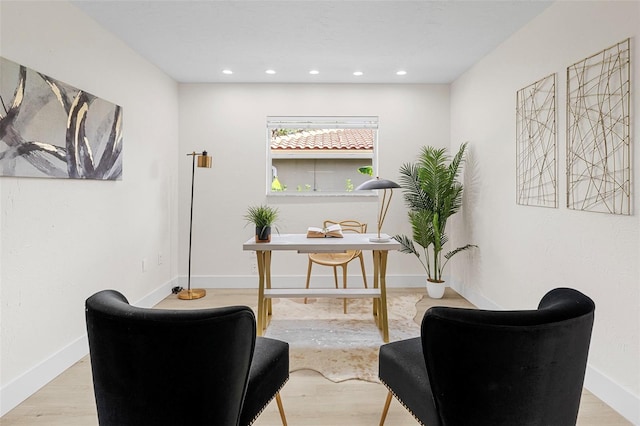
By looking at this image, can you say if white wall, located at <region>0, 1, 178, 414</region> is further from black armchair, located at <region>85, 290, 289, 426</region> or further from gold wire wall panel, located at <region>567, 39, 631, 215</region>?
gold wire wall panel, located at <region>567, 39, 631, 215</region>

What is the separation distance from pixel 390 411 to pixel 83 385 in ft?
6.02

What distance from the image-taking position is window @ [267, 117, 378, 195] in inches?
180

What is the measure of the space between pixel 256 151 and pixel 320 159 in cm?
78

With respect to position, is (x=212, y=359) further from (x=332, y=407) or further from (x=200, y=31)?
(x=200, y=31)

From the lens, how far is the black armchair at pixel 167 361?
1.12 meters

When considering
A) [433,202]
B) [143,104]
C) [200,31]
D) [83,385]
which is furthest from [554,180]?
[143,104]

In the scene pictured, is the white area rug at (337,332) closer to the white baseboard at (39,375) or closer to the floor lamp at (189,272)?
the floor lamp at (189,272)

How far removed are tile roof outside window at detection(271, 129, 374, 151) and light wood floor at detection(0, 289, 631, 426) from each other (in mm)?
2852

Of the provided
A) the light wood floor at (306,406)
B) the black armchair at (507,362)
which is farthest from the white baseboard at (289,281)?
the black armchair at (507,362)

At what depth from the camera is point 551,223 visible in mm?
2576

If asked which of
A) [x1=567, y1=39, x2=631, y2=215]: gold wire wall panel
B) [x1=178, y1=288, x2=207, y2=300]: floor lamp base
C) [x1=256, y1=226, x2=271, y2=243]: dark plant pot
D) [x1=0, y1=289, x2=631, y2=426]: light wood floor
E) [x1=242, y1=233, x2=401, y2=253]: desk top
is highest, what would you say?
[x1=567, y1=39, x2=631, y2=215]: gold wire wall panel

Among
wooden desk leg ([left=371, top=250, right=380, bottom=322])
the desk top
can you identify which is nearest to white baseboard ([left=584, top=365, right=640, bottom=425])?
the desk top

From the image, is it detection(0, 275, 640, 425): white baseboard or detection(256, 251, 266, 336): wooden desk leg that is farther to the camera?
detection(256, 251, 266, 336): wooden desk leg

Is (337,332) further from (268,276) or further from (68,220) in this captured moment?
(68,220)
